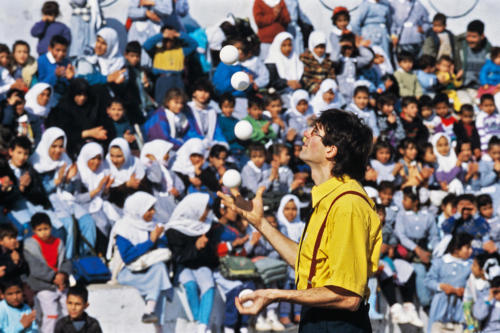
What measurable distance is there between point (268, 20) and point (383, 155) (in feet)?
7.98

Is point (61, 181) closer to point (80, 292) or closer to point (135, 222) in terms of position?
point (135, 222)

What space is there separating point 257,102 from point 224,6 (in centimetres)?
271

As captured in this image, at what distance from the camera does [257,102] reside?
10875mm

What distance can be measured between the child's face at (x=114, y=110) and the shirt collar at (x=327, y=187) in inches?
256

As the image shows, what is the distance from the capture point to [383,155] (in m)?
11.0

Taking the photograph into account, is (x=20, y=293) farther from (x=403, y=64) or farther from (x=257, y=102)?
(x=403, y=64)

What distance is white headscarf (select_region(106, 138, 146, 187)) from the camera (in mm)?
9664

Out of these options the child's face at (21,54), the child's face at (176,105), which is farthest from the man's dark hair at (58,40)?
the child's face at (176,105)

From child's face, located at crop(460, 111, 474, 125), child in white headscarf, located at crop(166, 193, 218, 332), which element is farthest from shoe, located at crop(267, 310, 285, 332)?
child's face, located at crop(460, 111, 474, 125)

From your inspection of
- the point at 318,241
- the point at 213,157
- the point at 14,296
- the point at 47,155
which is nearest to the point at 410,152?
the point at 213,157

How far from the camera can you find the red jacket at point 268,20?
12102 millimetres

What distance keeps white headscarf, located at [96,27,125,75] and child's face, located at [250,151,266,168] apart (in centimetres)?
206

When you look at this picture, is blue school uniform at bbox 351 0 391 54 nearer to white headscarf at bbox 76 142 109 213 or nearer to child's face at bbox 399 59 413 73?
child's face at bbox 399 59 413 73

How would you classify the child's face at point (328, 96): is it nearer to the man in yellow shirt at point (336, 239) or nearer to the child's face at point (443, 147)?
the child's face at point (443, 147)
